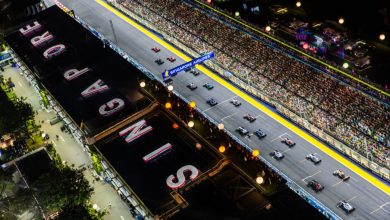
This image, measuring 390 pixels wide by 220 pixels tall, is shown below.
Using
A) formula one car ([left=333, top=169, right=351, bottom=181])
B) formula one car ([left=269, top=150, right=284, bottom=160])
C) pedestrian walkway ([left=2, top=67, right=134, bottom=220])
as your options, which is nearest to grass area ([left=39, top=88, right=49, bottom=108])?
pedestrian walkway ([left=2, top=67, right=134, bottom=220])

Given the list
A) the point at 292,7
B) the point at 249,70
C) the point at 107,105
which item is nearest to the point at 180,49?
the point at 249,70

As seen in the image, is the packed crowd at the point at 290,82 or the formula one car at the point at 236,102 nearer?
the packed crowd at the point at 290,82

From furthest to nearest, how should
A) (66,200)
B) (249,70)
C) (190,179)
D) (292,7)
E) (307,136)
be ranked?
1. (292,7)
2. (249,70)
3. (307,136)
4. (66,200)
5. (190,179)

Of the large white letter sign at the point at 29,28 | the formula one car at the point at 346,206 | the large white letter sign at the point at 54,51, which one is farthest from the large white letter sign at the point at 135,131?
the large white letter sign at the point at 29,28

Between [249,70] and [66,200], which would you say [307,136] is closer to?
[249,70]

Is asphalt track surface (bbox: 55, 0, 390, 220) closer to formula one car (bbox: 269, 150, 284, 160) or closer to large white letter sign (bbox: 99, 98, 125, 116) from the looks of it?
formula one car (bbox: 269, 150, 284, 160)

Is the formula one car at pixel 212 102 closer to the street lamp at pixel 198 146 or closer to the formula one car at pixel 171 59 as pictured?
the formula one car at pixel 171 59

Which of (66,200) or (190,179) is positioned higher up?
(190,179)

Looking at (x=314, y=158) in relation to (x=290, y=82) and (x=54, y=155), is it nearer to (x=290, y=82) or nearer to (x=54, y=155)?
(x=290, y=82)
